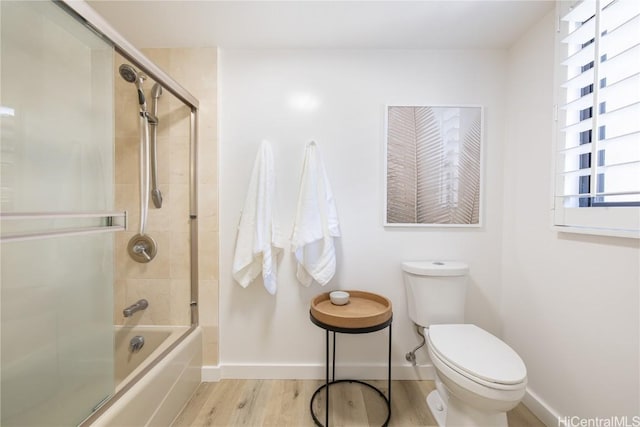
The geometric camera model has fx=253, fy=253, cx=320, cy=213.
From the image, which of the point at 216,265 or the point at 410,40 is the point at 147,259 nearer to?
the point at 216,265

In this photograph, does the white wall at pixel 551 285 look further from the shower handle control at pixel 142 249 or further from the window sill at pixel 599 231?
the shower handle control at pixel 142 249

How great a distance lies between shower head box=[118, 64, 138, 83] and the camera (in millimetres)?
1148

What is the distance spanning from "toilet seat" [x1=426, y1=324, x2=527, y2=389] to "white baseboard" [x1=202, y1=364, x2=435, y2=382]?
502 mm

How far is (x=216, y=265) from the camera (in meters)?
1.56

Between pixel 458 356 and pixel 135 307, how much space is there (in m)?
1.70

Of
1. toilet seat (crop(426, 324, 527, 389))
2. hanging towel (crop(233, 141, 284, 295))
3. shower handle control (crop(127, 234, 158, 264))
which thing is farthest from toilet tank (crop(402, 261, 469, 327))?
shower handle control (crop(127, 234, 158, 264))

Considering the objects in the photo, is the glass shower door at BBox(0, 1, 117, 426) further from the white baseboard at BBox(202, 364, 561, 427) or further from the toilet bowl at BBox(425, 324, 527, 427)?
the toilet bowl at BBox(425, 324, 527, 427)

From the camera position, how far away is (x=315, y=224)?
1409 millimetres

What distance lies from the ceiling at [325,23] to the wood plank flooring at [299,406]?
2.02 meters

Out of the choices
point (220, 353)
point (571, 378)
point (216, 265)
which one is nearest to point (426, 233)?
point (571, 378)

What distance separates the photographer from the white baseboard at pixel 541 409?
1185 mm

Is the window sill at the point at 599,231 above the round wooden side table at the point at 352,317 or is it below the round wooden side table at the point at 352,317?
above

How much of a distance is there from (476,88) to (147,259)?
2.24 metres

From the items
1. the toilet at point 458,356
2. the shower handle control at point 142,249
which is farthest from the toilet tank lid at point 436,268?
the shower handle control at point 142,249
